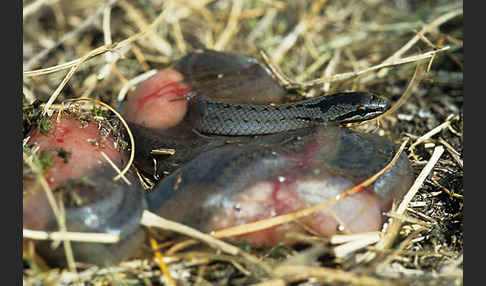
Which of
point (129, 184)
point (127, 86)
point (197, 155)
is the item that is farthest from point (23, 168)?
point (127, 86)

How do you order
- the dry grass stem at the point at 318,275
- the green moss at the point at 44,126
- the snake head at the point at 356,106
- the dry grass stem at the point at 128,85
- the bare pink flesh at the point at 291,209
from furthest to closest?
the dry grass stem at the point at 128,85
the snake head at the point at 356,106
the green moss at the point at 44,126
the bare pink flesh at the point at 291,209
the dry grass stem at the point at 318,275

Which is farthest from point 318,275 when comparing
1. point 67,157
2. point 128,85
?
point 128,85

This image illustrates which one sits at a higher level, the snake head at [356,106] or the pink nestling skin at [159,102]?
the pink nestling skin at [159,102]

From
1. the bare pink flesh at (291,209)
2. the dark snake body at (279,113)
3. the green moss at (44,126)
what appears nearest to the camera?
the bare pink flesh at (291,209)

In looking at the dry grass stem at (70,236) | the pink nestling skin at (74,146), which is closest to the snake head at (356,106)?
the pink nestling skin at (74,146)

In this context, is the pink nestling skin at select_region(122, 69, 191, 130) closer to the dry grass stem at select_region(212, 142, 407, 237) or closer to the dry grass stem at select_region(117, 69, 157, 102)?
the dry grass stem at select_region(117, 69, 157, 102)

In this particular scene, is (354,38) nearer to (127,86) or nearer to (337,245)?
(127,86)

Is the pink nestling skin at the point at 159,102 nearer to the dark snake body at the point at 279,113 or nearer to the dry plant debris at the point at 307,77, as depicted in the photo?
the dark snake body at the point at 279,113

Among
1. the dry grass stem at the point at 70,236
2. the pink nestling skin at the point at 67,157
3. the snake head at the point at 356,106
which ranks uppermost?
the pink nestling skin at the point at 67,157

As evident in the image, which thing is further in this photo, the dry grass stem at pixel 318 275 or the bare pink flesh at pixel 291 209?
the bare pink flesh at pixel 291 209
